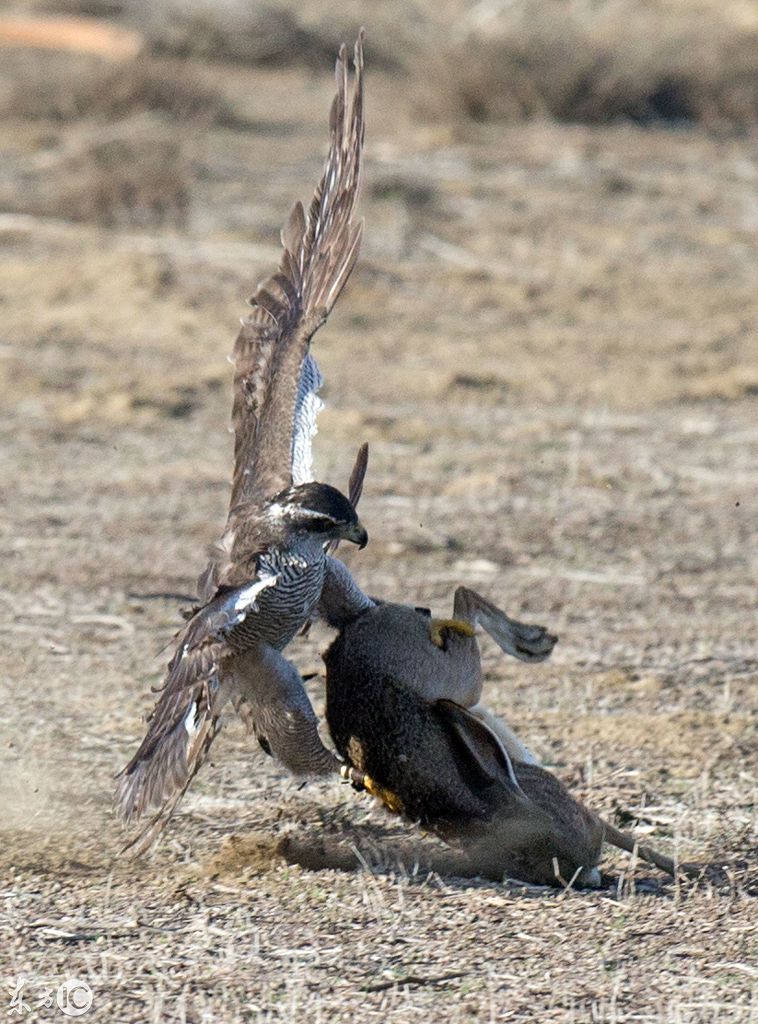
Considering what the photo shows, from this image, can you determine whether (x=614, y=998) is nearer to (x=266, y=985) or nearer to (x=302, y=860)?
(x=266, y=985)

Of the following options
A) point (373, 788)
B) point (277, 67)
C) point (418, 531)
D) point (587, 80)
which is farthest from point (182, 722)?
point (277, 67)

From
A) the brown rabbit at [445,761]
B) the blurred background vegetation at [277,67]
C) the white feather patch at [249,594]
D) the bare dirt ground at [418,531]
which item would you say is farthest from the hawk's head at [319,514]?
the blurred background vegetation at [277,67]

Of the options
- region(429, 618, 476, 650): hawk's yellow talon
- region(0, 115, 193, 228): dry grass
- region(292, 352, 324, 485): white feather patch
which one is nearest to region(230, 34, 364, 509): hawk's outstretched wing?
region(292, 352, 324, 485): white feather patch

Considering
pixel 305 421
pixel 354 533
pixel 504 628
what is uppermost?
pixel 305 421

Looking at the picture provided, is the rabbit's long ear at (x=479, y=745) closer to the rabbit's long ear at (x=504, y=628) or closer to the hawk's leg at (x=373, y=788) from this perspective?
the hawk's leg at (x=373, y=788)

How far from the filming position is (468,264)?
13.5 m

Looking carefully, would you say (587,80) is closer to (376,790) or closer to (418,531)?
(418,531)

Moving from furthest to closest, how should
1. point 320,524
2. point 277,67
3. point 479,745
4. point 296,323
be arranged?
point 277,67 → point 296,323 → point 320,524 → point 479,745

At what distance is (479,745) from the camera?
528cm

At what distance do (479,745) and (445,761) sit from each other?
11 centimetres

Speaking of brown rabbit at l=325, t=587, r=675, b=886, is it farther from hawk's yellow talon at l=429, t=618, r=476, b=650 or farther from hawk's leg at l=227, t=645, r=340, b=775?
hawk's leg at l=227, t=645, r=340, b=775

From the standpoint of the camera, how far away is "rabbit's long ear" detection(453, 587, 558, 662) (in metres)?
5.98

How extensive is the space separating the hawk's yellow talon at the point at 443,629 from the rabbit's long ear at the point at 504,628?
334 millimetres

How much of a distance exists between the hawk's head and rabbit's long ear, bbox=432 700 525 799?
1.82 ft
